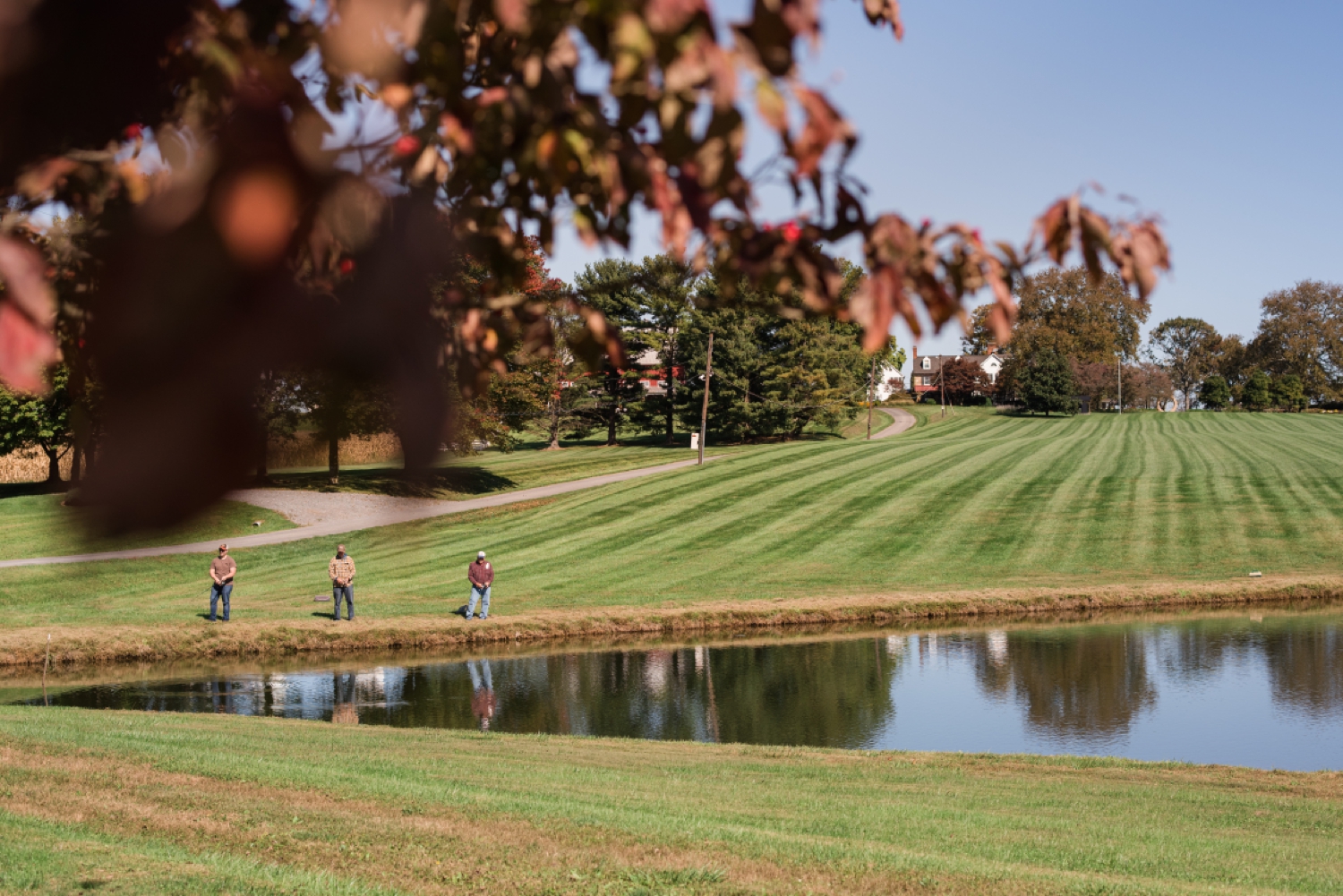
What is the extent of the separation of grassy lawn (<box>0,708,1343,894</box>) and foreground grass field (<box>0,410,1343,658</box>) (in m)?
9.26

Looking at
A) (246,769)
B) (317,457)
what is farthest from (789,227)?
(246,769)

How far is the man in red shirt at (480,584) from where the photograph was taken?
25547 millimetres

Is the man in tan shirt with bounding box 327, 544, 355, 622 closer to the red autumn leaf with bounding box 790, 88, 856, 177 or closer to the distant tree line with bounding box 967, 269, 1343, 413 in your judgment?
the red autumn leaf with bounding box 790, 88, 856, 177

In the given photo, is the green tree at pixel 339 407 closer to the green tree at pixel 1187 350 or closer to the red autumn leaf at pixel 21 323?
the red autumn leaf at pixel 21 323

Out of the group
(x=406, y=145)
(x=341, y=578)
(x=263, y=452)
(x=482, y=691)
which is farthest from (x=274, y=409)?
(x=341, y=578)

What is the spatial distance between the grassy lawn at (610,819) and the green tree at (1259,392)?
11340 cm

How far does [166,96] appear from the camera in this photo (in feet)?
7.60

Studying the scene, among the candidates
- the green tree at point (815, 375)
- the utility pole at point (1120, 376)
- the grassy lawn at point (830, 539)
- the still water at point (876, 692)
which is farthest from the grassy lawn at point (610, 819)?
the utility pole at point (1120, 376)

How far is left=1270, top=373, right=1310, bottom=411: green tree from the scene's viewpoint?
366ft

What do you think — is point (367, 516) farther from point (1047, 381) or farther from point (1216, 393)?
point (1216, 393)

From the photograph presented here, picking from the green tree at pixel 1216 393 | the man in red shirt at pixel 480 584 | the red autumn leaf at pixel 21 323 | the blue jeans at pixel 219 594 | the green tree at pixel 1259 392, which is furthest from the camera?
the green tree at pixel 1216 393

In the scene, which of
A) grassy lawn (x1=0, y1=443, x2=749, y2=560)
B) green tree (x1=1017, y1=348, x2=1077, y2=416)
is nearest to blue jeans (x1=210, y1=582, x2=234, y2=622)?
grassy lawn (x1=0, y1=443, x2=749, y2=560)

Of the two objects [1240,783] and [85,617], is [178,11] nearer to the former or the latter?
[1240,783]

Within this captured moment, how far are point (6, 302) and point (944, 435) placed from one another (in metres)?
79.8
